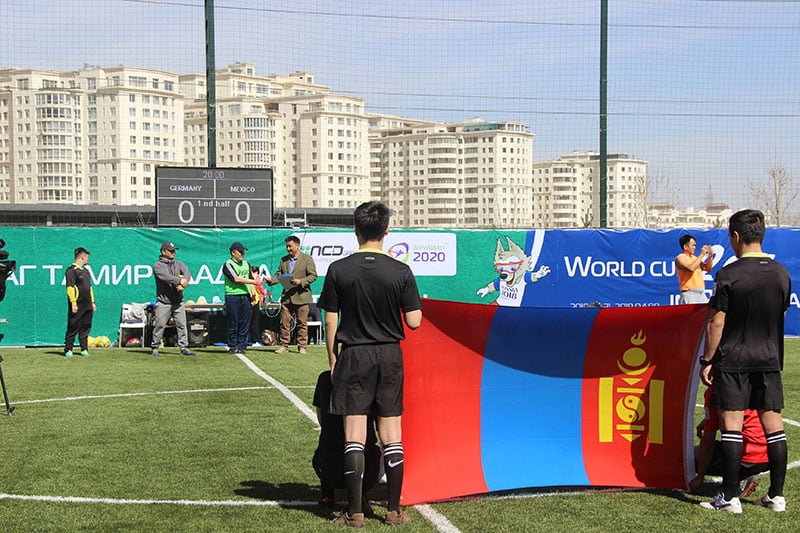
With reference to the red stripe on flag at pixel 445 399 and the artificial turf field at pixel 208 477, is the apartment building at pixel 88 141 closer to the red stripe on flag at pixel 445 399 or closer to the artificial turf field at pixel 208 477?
the artificial turf field at pixel 208 477

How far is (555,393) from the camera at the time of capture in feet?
23.1

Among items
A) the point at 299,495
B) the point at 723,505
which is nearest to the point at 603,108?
the point at 723,505

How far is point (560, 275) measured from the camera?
2031 centimetres

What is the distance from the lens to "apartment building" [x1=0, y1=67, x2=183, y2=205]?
159500 millimetres

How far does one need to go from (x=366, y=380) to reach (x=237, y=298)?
426 inches

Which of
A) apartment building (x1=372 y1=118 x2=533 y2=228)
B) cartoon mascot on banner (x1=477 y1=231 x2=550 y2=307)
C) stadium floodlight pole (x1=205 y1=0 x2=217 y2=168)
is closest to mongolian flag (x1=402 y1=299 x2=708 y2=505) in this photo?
stadium floodlight pole (x1=205 y1=0 x2=217 y2=168)

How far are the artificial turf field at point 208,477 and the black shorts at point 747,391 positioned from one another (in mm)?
718

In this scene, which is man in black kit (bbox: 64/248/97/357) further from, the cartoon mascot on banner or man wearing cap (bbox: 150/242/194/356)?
the cartoon mascot on banner

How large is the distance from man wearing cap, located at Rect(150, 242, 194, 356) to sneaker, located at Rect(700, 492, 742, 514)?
36.9 feet

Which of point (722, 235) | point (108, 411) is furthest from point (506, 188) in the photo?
point (108, 411)

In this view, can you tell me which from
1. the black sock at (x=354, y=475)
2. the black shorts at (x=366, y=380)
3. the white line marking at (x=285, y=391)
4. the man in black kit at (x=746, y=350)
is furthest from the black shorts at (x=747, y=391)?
the white line marking at (x=285, y=391)

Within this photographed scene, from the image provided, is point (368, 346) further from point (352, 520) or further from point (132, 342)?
point (132, 342)

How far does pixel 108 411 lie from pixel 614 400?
19.8 ft

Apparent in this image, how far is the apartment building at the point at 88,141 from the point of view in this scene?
160 meters
